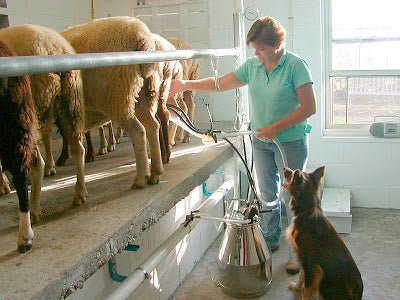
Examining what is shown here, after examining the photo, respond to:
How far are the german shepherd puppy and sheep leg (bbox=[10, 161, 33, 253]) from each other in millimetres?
1445

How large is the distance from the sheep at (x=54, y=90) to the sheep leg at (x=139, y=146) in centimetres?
29

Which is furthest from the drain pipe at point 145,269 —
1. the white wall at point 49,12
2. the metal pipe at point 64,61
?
the white wall at point 49,12

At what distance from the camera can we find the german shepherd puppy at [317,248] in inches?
91.4

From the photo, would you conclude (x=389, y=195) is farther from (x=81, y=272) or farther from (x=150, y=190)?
(x=81, y=272)

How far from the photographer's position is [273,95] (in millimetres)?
2740

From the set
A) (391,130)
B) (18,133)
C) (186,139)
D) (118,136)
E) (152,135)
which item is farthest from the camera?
(391,130)

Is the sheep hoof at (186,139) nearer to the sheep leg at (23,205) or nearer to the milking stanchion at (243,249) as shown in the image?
the milking stanchion at (243,249)

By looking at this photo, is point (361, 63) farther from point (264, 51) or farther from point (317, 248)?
point (317, 248)

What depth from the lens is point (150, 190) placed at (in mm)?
2262

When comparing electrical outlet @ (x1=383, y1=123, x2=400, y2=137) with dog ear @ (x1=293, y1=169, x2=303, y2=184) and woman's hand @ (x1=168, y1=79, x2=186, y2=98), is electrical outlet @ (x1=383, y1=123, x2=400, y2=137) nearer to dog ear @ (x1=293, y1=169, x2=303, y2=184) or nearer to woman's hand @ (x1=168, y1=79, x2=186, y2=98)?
dog ear @ (x1=293, y1=169, x2=303, y2=184)

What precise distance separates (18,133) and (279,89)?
1.72 m

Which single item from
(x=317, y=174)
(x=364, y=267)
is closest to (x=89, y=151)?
(x=317, y=174)

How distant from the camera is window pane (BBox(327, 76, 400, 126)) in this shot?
4.45 meters

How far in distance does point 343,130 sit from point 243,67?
1.97 meters
